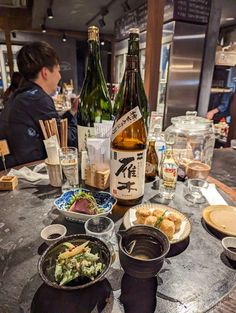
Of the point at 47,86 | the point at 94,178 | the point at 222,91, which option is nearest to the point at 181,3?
the point at 222,91

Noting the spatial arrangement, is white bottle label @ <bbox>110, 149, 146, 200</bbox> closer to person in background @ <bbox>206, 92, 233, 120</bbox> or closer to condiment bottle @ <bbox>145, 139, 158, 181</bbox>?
condiment bottle @ <bbox>145, 139, 158, 181</bbox>

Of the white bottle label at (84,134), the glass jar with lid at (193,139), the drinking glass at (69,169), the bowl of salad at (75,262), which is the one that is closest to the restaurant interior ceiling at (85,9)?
the glass jar with lid at (193,139)

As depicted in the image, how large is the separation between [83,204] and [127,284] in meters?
0.27

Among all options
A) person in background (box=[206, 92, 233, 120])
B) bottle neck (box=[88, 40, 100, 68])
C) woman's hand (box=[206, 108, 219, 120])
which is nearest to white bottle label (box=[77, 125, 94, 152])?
bottle neck (box=[88, 40, 100, 68])

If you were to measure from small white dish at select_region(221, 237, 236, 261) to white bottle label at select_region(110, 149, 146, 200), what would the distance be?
298mm

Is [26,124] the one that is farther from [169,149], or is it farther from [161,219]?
[161,219]

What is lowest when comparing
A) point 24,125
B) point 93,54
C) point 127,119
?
point 24,125

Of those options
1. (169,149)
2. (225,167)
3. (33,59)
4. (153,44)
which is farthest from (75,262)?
(153,44)

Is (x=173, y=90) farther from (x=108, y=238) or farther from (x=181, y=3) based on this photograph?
(x=108, y=238)

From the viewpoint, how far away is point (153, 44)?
167 cm

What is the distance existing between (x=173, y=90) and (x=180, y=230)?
2.91m

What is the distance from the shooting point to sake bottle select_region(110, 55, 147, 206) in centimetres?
75

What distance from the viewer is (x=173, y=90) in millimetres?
3260

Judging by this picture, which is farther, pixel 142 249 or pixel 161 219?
pixel 161 219
